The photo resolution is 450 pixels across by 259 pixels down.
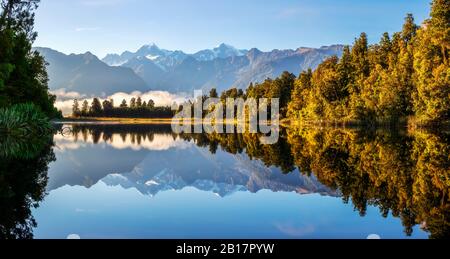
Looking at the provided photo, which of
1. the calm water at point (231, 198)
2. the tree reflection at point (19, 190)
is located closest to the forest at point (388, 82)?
the calm water at point (231, 198)

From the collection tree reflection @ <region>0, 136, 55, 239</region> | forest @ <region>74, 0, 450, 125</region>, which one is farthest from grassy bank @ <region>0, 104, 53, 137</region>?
forest @ <region>74, 0, 450, 125</region>

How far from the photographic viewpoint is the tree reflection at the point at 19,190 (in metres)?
10.7

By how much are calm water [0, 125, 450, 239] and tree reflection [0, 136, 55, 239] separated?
34mm

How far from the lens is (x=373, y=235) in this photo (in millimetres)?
10406

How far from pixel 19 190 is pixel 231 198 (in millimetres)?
6647

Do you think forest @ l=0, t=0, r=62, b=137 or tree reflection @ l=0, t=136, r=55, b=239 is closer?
tree reflection @ l=0, t=136, r=55, b=239

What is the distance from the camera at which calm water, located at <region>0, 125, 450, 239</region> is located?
35.9 feet

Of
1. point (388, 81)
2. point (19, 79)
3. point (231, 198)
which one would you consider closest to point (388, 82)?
point (388, 81)

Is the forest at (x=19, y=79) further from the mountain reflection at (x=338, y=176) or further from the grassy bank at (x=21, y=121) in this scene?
the mountain reflection at (x=338, y=176)

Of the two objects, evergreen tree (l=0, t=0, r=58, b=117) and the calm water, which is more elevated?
evergreen tree (l=0, t=0, r=58, b=117)

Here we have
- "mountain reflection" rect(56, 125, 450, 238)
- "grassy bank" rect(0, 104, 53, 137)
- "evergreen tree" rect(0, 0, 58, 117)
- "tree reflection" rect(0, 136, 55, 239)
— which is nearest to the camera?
"tree reflection" rect(0, 136, 55, 239)

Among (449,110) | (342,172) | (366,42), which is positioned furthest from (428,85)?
(342,172)

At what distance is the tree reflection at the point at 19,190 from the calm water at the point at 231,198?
3cm

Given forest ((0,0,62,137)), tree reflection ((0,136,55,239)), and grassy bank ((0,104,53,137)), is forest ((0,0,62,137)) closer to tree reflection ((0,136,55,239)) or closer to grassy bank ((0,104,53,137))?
grassy bank ((0,104,53,137))
